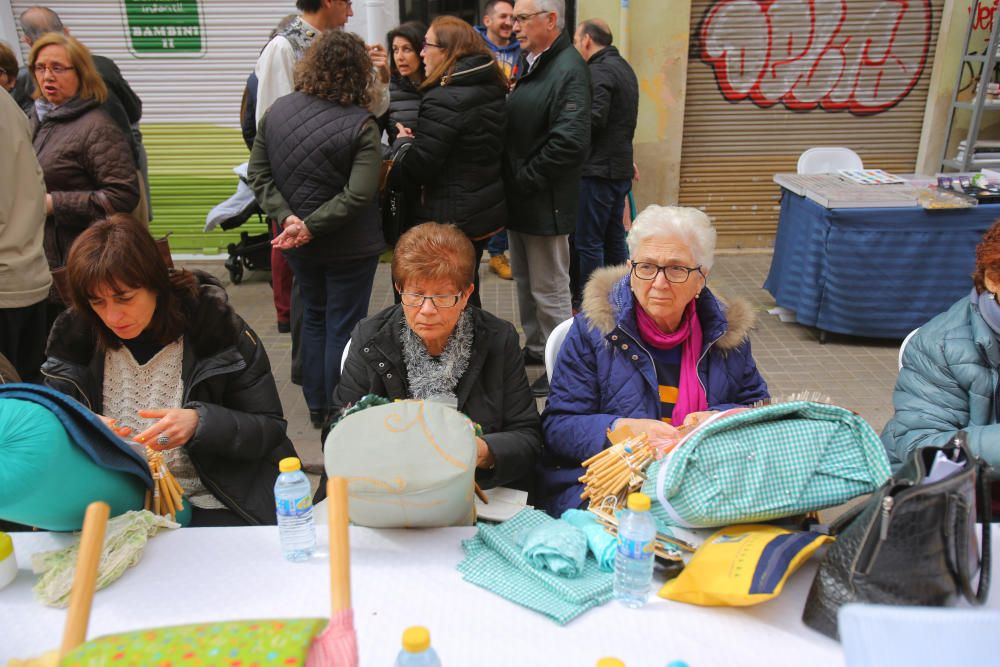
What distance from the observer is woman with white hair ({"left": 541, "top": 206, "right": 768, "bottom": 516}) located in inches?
89.3

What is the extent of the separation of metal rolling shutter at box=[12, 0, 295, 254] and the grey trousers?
3.71m

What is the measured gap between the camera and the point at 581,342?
7.79 ft

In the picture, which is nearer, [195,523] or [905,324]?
[195,523]

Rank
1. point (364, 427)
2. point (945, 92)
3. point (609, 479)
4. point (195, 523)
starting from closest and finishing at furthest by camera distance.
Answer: point (364, 427) → point (609, 479) → point (195, 523) → point (945, 92)

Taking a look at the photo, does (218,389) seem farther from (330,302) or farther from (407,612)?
(330,302)

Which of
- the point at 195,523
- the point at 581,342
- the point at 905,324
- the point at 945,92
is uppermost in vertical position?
the point at 945,92

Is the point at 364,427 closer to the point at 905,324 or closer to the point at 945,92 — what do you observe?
the point at 905,324

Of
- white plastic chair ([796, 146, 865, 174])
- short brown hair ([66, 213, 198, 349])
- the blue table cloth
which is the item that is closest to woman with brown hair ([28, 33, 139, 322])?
short brown hair ([66, 213, 198, 349])

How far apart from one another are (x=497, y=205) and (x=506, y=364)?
198 cm

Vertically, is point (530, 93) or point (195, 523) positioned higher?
point (530, 93)

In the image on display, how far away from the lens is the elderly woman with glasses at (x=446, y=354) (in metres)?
2.18

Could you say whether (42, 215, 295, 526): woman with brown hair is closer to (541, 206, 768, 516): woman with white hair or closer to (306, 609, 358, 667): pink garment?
(541, 206, 768, 516): woman with white hair

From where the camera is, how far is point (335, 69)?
130 inches

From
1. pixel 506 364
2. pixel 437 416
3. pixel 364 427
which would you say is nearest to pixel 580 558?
pixel 437 416
